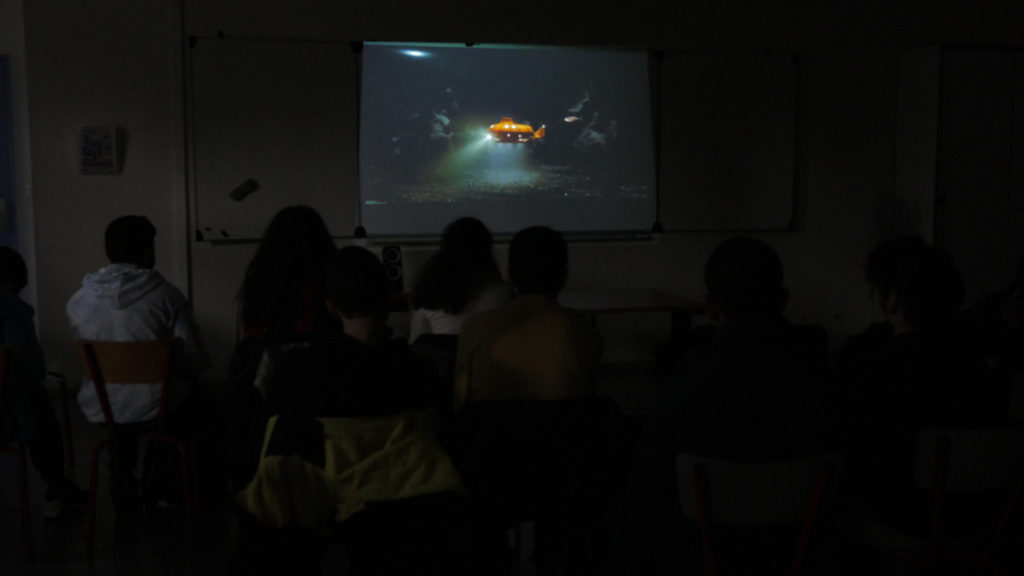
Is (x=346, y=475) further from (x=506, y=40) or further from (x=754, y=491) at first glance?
(x=506, y=40)

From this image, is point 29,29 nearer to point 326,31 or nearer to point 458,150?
point 326,31

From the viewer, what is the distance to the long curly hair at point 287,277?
10.2 ft

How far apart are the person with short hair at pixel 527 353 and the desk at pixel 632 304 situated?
2.37 meters

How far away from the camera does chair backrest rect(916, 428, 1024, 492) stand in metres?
2.01

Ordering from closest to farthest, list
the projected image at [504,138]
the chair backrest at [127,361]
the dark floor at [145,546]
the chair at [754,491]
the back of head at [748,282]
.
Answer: the chair at [754,491] → the back of head at [748,282] → the dark floor at [145,546] → the chair backrest at [127,361] → the projected image at [504,138]

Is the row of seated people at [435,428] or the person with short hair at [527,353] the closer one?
the row of seated people at [435,428]

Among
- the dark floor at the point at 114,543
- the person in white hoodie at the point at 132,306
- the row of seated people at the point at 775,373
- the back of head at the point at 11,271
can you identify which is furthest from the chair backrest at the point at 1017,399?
the back of head at the point at 11,271

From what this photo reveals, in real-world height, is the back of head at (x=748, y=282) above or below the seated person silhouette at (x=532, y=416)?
above

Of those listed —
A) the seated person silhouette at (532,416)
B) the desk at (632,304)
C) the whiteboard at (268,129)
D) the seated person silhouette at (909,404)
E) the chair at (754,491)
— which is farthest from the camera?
the whiteboard at (268,129)

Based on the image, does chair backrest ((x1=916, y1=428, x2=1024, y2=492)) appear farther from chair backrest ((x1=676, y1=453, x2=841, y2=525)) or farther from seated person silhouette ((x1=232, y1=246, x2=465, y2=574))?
seated person silhouette ((x1=232, y1=246, x2=465, y2=574))

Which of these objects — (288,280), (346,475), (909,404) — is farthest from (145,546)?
(909,404)

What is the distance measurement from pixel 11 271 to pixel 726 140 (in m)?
4.43

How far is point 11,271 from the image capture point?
10.7 feet

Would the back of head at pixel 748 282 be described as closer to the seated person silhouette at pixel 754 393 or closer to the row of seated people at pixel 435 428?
the seated person silhouette at pixel 754 393
